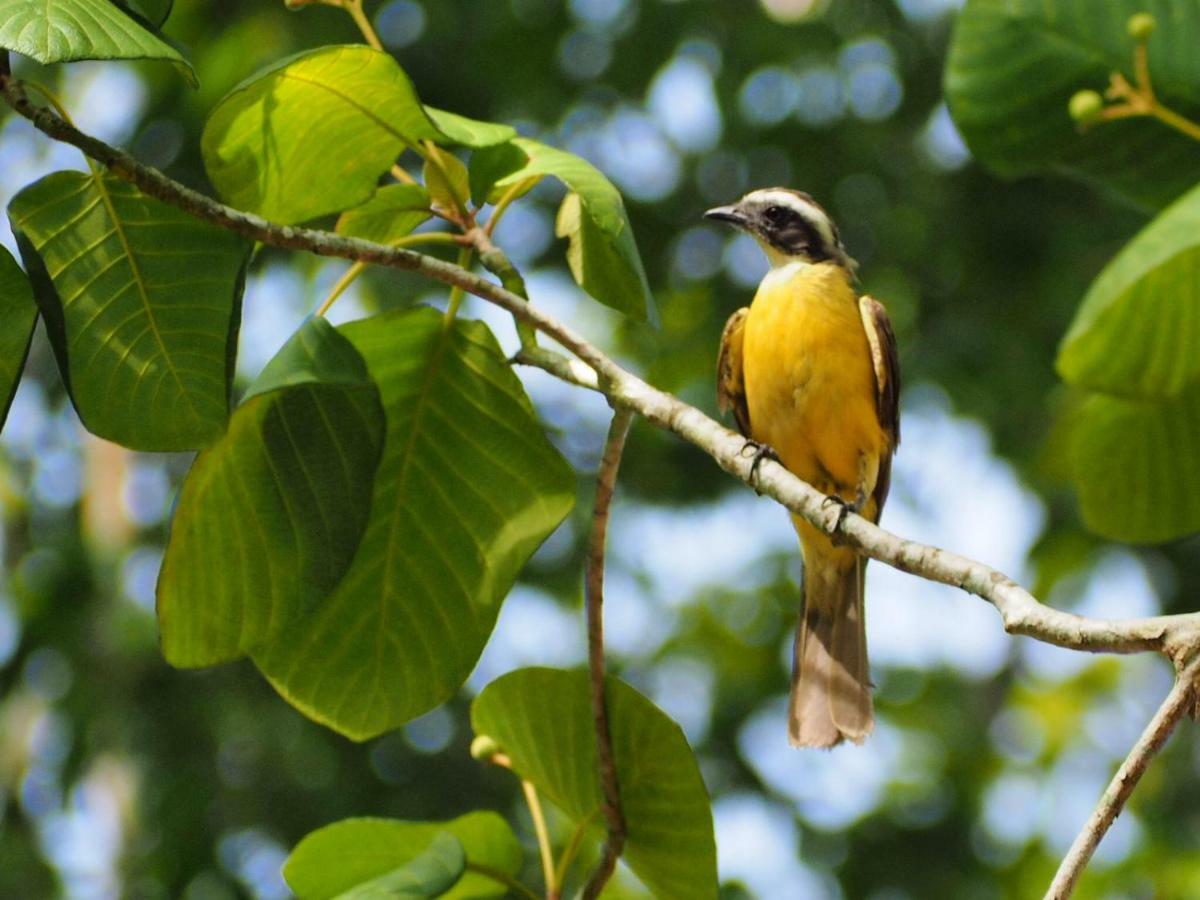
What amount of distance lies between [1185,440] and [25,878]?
22.4ft

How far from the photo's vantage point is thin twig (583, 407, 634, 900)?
2711 millimetres

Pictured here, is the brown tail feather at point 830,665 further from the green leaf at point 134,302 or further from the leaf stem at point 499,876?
the green leaf at point 134,302

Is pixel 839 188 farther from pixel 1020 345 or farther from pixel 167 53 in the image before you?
pixel 167 53

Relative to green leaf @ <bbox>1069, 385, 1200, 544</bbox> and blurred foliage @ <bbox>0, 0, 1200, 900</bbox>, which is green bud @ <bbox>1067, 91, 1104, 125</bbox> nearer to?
green leaf @ <bbox>1069, 385, 1200, 544</bbox>

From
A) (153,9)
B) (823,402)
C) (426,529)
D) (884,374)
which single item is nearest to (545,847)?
(426,529)

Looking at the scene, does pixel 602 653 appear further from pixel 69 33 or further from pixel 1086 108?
pixel 1086 108

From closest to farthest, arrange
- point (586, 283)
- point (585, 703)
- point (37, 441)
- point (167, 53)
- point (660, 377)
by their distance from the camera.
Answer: point (167, 53) < point (586, 283) < point (585, 703) < point (660, 377) < point (37, 441)

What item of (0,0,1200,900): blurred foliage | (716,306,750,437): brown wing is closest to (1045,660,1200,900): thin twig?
(716,306,750,437): brown wing

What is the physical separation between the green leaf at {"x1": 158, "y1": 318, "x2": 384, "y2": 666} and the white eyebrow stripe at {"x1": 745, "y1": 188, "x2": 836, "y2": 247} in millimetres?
2668

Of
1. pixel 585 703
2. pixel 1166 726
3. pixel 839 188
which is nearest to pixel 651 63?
pixel 839 188

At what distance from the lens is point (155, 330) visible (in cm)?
248

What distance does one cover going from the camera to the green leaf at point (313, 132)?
2.47 meters

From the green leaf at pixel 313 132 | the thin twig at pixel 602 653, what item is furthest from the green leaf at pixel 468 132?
the thin twig at pixel 602 653

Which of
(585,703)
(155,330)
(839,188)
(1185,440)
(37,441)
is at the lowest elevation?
(37,441)
